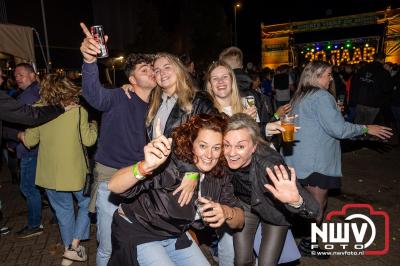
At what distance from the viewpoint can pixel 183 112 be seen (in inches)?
119

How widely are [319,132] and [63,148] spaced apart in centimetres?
285

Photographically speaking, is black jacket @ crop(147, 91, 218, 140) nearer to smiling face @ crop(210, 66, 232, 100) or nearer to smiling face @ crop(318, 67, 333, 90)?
smiling face @ crop(210, 66, 232, 100)

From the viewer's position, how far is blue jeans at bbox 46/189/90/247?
3.73 meters

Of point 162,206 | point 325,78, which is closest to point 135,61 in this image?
point 162,206

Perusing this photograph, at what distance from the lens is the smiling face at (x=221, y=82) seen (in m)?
3.50

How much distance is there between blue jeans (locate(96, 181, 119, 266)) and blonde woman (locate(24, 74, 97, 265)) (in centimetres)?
79

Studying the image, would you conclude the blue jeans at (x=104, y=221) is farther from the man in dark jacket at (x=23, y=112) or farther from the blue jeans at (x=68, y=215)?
the man in dark jacket at (x=23, y=112)

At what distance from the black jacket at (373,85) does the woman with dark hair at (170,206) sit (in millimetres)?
6814

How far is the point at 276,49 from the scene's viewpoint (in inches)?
884

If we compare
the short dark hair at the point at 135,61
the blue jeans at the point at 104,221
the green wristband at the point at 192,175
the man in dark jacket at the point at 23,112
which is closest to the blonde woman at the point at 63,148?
the man in dark jacket at the point at 23,112

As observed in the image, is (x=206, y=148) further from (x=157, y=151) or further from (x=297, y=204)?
(x=297, y=204)

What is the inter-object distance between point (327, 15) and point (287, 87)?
14084 mm

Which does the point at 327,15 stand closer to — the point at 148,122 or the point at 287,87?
the point at 287,87

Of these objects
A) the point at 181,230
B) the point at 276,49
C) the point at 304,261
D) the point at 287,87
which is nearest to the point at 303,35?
the point at 276,49
